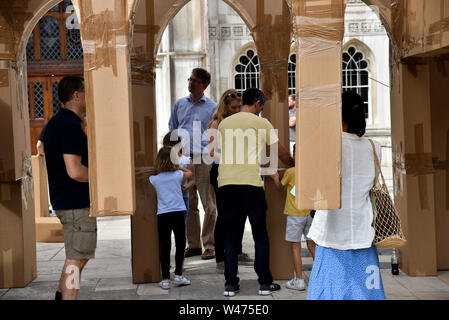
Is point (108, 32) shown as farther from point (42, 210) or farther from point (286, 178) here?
point (42, 210)

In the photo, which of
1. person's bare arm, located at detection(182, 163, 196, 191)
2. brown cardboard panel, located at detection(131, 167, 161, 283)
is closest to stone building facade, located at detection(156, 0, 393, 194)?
person's bare arm, located at detection(182, 163, 196, 191)

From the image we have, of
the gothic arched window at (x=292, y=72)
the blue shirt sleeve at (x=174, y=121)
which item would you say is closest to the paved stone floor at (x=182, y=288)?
the blue shirt sleeve at (x=174, y=121)

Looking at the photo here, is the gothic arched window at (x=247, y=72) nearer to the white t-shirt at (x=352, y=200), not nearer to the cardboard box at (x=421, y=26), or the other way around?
the cardboard box at (x=421, y=26)

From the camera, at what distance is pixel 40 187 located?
398 inches

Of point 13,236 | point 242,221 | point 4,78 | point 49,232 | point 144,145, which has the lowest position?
point 49,232

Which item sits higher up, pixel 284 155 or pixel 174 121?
pixel 174 121

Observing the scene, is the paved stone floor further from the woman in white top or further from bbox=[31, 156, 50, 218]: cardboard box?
bbox=[31, 156, 50, 218]: cardboard box

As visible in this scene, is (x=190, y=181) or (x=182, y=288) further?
(x=190, y=181)

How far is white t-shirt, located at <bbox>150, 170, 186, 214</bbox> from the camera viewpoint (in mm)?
6039

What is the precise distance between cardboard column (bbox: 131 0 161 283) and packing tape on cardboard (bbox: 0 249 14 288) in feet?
3.68

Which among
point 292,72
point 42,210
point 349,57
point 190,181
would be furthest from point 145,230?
point 349,57

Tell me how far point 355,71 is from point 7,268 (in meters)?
13.8

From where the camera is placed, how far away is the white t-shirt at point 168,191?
604cm

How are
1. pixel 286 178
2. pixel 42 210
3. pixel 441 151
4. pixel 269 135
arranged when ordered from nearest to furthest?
pixel 269 135 < pixel 286 178 < pixel 441 151 < pixel 42 210
